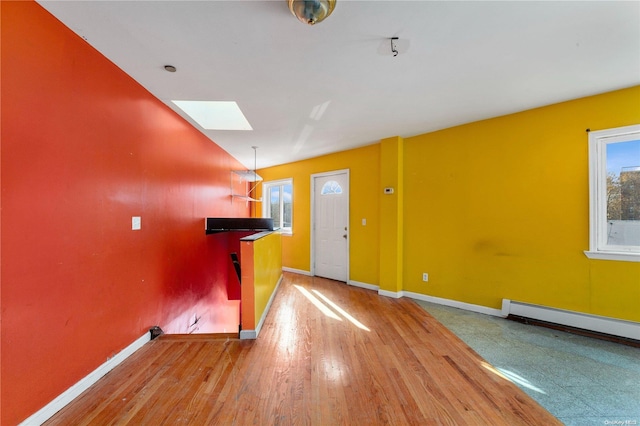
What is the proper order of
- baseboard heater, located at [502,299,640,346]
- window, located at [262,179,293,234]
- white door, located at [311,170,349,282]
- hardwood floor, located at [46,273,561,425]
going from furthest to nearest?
window, located at [262,179,293,234] < white door, located at [311,170,349,282] < baseboard heater, located at [502,299,640,346] < hardwood floor, located at [46,273,561,425]

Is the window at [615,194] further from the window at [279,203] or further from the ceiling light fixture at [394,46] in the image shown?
the window at [279,203]

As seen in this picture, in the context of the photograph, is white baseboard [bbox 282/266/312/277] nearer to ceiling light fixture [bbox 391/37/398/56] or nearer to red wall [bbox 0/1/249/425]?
red wall [bbox 0/1/249/425]

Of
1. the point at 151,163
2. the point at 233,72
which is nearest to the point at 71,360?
the point at 151,163

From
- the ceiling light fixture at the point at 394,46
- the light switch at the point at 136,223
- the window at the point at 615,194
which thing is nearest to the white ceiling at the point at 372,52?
the ceiling light fixture at the point at 394,46

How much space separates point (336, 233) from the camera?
175 inches

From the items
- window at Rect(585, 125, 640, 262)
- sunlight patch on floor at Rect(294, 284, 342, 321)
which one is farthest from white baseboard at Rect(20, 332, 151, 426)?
window at Rect(585, 125, 640, 262)

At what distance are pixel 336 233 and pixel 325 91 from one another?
2.73 metres

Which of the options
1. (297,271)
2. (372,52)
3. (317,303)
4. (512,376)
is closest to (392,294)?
(317,303)

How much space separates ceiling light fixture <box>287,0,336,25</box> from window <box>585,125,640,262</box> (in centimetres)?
298

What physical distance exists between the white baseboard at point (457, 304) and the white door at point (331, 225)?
1.26m

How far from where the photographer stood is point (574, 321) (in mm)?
2396

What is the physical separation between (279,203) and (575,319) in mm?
5002

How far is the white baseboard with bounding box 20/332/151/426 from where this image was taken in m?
1.30

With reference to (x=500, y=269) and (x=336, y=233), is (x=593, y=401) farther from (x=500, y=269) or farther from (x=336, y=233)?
(x=336, y=233)
